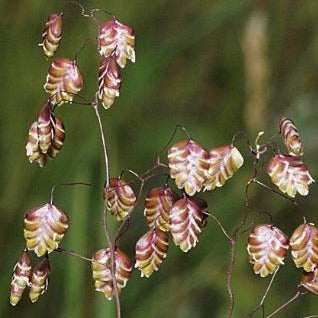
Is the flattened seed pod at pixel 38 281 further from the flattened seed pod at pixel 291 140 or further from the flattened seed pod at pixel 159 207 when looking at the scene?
the flattened seed pod at pixel 291 140

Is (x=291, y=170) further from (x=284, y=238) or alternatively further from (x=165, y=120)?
(x=165, y=120)

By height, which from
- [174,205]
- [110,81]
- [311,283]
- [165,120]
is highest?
[110,81]

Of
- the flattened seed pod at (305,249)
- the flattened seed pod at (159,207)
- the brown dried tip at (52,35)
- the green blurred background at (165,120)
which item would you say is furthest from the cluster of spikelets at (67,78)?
the green blurred background at (165,120)

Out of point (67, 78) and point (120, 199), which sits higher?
point (67, 78)

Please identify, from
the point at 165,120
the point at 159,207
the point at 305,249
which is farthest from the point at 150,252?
the point at 165,120

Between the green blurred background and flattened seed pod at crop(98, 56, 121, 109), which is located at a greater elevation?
flattened seed pod at crop(98, 56, 121, 109)

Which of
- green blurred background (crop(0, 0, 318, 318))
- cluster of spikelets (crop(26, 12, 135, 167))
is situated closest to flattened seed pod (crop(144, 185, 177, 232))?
cluster of spikelets (crop(26, 12, 135, 167))

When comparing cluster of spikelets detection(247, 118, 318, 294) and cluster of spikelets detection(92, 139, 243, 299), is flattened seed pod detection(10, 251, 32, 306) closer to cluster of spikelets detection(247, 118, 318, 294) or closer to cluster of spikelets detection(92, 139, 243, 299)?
cluster of spikelets detection(92, 139, 243, 299)
